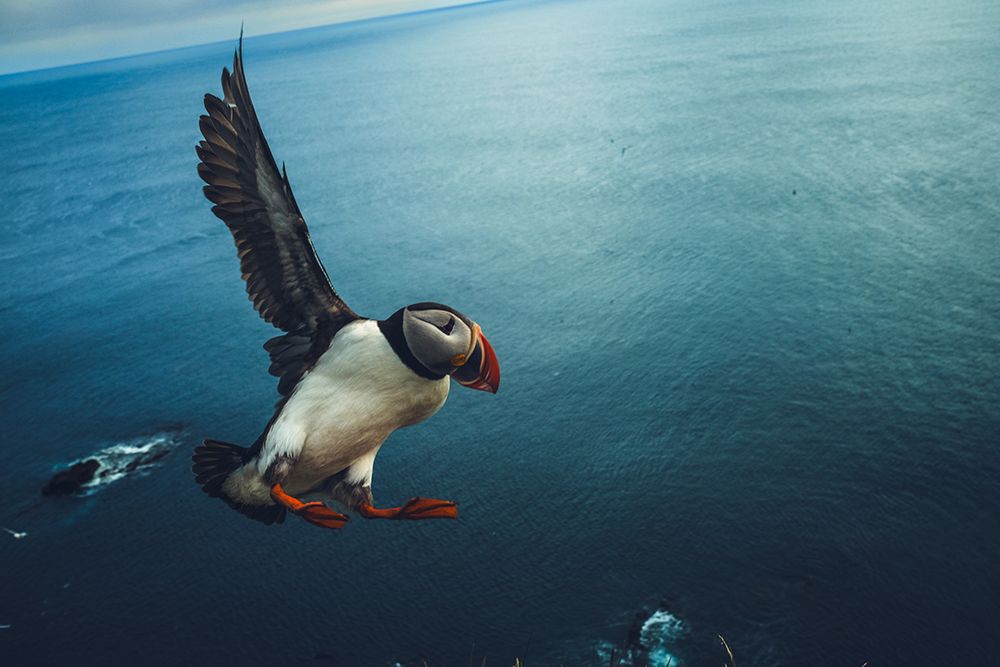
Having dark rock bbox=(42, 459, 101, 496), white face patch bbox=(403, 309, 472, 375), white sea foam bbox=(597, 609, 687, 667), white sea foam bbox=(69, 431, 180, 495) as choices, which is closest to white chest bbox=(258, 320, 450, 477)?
white face patch bbox=(403, 309, 472, 375)

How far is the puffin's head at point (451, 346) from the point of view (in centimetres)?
638

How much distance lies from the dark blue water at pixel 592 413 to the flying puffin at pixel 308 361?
26.3m

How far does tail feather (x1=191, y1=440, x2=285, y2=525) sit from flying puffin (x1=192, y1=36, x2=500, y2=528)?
0.04ft

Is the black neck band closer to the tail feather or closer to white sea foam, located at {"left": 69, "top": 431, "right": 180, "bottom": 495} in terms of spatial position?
the tail feather

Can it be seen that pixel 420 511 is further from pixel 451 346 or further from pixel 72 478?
pixel 72 478

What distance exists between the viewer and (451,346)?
6391 mm

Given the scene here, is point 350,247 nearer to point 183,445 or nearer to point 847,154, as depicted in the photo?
point 183,445

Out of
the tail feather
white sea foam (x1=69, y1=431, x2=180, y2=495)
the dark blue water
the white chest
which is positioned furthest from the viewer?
white sea foam (x1=69, y1=431, x2=180, y2=495)

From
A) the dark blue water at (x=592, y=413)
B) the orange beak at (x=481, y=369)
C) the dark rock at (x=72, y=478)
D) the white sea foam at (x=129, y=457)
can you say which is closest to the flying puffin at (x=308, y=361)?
the orange beak at (x=481, y=369)

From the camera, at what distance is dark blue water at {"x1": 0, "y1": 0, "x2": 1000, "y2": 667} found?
1305 inches

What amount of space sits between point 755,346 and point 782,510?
12.3 m

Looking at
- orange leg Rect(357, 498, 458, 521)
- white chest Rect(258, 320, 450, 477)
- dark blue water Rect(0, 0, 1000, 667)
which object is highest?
white chest Rect(258, 320, 450, 477)

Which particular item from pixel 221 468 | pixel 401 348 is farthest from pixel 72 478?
pixel 401 348

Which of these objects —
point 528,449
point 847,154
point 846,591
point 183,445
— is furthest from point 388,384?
point 847,154
